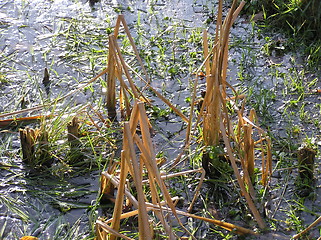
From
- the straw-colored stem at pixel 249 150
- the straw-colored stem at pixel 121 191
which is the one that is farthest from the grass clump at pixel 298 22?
the straw-colored stem at pixel 121 191

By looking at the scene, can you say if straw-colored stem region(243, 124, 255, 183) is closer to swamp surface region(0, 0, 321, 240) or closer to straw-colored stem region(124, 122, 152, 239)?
swamp surface region(0, 0, 321, 240)

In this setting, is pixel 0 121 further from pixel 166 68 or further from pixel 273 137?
pixel 273 137

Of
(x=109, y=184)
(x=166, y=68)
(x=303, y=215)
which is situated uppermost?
(x=166, y=68)

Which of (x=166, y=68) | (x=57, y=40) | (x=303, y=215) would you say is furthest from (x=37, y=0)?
(x=303, y=215)

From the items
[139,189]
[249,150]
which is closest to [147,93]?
[249,150]

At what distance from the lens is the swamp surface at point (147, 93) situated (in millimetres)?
3281

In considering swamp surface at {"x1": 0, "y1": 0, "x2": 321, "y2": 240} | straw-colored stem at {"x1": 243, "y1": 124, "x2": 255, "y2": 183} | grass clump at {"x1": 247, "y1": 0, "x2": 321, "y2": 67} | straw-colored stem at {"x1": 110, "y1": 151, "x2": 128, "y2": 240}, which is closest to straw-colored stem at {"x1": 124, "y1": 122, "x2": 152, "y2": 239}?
straw-colored stem at {"x1": 110, "y1": 151, "x2": 128, "y2": 240}

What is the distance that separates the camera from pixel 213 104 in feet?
10.6

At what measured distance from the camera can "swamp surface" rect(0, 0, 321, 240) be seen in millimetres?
3281

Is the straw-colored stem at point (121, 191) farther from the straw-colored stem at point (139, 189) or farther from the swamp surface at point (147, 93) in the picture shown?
the swamp surface at point (147, 93)

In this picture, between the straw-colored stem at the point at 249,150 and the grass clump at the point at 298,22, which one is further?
the grass clump at the point at 298,22

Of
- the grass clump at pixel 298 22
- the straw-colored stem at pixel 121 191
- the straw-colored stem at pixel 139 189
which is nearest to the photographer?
the straw-colored stem at pixel 139 189

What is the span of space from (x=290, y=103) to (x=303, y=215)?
128 cm

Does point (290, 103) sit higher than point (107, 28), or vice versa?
point (107, 28)
